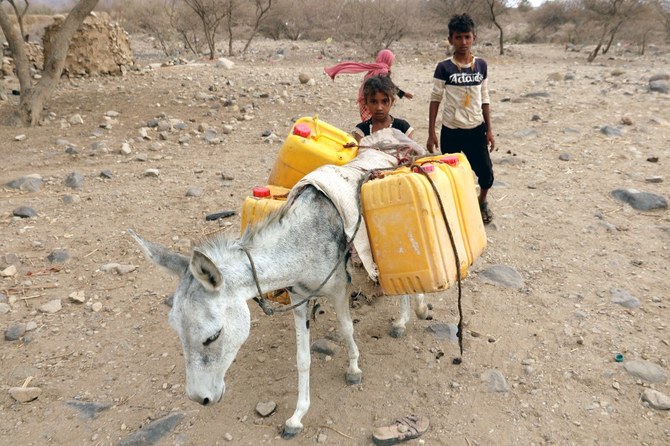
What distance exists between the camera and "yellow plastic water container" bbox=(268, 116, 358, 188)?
334 cm

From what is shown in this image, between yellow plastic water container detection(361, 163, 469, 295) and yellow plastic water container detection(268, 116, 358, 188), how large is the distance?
0.71 meters

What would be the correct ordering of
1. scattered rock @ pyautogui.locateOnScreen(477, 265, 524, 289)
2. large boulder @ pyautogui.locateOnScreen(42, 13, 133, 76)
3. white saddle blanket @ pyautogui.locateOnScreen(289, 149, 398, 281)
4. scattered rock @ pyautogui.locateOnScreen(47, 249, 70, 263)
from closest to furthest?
1. white saddle blanket @ pyautogui.locateOnScreen(289, 149, 398, 281)
2. scattered rock @ pyautogui.locateOnScreen(477, 265, 524, 289)
3. scattered rock @ pyautogui.locateOnScreen(47, 249, 70, 263)
4. large boulder @ pyautogui.locateOnScreen(42, 13, 133, 76)

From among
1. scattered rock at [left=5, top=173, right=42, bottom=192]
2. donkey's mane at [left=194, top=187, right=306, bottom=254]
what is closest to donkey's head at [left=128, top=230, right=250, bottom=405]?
donkey's mane at [left=194, top=187, right=306, bottom=254]

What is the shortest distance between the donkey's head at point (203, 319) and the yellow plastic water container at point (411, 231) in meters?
0.85

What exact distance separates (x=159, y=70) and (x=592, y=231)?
1183 cm

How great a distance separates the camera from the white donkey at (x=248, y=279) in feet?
7.25

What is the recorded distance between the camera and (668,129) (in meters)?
8.04

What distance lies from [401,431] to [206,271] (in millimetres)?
1612

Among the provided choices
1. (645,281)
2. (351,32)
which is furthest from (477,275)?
(351,32)

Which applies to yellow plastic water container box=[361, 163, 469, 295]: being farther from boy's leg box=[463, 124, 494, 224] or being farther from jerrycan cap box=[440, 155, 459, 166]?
boy's leg box=[463, 124, 494, 224]

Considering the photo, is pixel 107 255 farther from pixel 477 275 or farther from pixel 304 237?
pixel 477 275

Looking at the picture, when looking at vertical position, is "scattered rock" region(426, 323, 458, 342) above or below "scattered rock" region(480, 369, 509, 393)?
above

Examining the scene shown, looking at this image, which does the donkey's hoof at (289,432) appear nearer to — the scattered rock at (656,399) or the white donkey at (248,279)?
the white donkey at (248,279)

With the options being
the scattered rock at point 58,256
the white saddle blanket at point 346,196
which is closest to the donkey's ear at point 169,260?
the white saddle blanket at point 346,196
